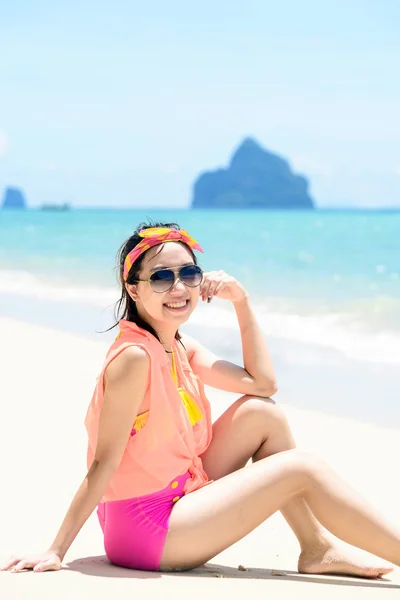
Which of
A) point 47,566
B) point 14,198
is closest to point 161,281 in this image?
point 47,566

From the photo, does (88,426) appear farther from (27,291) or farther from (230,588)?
(27,291)

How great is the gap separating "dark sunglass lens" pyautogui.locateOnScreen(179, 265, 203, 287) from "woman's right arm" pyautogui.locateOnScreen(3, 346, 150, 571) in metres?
0.36

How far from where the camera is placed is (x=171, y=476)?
3.14 metres

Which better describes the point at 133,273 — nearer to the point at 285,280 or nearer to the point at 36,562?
the point at 36,562

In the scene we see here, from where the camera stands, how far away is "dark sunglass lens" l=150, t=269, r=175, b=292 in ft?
10.7

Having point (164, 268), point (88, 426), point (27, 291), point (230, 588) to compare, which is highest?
point (164, 268)

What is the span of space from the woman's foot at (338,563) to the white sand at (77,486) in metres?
0.04

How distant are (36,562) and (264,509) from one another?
2.49ft

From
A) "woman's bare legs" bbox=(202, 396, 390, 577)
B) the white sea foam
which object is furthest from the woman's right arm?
the white sea foam

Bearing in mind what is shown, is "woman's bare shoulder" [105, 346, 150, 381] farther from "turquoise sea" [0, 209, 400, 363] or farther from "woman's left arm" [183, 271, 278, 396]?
"turquoise sea" [0, 209, 400, 363]

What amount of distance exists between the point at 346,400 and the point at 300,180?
Answer: 4531 inches

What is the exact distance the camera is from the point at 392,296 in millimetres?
15023

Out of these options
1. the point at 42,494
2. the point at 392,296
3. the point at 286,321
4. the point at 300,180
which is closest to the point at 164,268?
the point at 42,494

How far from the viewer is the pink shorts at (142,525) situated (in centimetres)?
309
